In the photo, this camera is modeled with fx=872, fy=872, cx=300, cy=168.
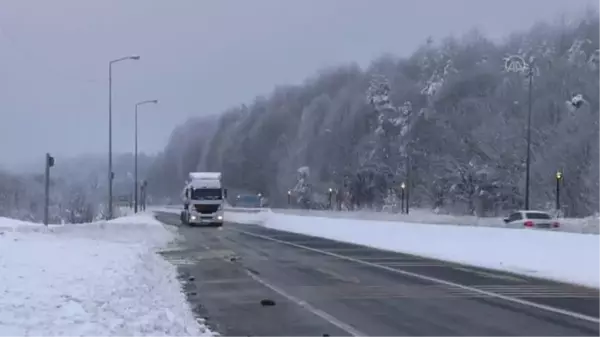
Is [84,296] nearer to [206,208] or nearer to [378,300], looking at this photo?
[378,300]

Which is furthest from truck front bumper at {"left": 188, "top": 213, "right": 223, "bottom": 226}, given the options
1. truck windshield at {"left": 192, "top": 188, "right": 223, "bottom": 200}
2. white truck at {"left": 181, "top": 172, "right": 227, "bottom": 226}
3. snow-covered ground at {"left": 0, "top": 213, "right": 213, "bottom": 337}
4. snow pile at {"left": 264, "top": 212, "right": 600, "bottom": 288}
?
snow-covered ground at {"left": 0, "top": 213, "right": 213, "bottom": 337}

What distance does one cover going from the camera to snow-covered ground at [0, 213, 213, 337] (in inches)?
413

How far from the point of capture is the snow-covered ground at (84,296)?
34.4 feet

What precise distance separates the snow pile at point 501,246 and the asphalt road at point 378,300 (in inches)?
66.0

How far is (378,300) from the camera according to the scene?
17266 millimetres

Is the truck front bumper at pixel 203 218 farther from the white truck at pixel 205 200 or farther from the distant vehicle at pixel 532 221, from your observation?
the distant vehicle at pixel 532 221

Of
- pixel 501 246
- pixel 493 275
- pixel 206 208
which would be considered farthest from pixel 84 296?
pixel 206 208

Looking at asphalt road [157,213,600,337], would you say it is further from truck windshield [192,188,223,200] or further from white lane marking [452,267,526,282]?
truck windshield [192,188,223,200]

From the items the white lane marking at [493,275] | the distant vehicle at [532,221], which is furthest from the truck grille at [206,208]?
the white lane marking at [493,275]

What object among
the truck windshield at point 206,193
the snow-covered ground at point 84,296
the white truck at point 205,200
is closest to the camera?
the snow-covered ground at point 84,296

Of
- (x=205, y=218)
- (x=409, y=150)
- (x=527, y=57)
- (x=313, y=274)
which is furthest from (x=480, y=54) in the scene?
(x=313, y=274)

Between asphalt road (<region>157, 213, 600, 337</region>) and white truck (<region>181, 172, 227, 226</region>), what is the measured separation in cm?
3622

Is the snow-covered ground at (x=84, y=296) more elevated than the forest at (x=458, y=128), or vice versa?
the forest at (x=458, y=128)

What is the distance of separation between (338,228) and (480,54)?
69641 millimetres
